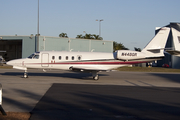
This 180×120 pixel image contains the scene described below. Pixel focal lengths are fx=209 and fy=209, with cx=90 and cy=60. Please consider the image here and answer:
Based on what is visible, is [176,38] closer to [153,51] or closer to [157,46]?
[157,46]

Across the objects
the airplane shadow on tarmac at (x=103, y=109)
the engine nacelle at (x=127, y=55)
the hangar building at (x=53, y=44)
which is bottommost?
the airplane shadow on tarmac at (x=103, y=109)

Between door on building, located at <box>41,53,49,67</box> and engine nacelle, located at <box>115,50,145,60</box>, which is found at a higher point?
engine nacelle, located at <box>115,50,145,60</box>

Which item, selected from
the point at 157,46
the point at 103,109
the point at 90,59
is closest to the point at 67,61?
the point at 90,59

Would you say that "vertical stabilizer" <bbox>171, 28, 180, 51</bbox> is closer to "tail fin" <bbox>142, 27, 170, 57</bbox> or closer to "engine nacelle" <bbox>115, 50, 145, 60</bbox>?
"tail fin" <bbox>142, 27, 170, 57</bbox>

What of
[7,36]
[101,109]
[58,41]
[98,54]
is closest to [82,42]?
[58,41]

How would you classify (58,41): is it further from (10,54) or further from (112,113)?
(112,113)

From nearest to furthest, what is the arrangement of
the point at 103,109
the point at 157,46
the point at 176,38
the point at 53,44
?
the point at 103,109, the point at 176,38, the point at 157,46, the point at 53,44

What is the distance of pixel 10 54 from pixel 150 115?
64.7m

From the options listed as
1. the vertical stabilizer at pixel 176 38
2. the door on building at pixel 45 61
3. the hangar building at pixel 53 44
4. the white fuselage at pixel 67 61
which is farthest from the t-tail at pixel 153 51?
the hangar building at pixel 53 44

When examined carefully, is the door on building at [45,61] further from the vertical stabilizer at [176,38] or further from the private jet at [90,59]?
the vertical stabilizer at [176,38]

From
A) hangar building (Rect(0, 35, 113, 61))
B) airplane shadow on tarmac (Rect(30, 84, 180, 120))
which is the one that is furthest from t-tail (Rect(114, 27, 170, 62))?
hangar building (Rect(0, 35, 113, 61))

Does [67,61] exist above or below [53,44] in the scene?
below

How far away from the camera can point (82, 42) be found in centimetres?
4803

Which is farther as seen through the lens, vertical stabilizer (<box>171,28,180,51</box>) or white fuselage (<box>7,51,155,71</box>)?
white fuselage (<box>7,51,155,71</box>)
